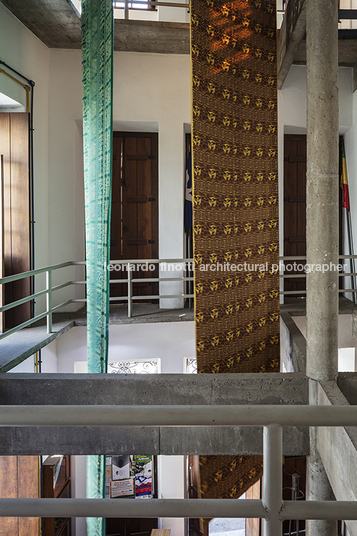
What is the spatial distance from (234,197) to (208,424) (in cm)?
292

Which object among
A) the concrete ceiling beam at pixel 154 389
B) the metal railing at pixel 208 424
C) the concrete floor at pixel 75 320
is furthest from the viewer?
the concrete floor at pixel 75 320

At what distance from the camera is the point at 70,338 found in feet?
21.0

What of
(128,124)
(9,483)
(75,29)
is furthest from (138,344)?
(75,29)

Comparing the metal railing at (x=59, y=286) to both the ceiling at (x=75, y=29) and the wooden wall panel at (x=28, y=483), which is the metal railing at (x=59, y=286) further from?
the ceiling at (x=75, y=29)

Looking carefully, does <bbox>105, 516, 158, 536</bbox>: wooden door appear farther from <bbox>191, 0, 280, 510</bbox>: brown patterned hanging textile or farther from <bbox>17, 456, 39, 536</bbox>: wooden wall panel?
<bbox>191, 0, 280, 510</bbox>: brown patterned hanging textile

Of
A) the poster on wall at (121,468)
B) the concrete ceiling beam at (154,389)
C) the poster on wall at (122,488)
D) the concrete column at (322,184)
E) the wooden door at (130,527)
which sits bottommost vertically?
the wooden door at (130,527)

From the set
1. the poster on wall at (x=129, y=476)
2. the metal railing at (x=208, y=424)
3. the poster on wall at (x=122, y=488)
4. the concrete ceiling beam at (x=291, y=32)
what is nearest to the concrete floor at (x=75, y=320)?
the poster on wall at (x=129, y=476)

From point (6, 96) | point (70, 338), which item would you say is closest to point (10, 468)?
point (70, 338)

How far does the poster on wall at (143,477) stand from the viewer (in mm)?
6758

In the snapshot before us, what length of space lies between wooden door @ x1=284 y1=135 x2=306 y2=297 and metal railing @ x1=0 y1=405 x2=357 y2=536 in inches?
272

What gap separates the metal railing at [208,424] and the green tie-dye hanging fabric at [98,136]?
2676mm

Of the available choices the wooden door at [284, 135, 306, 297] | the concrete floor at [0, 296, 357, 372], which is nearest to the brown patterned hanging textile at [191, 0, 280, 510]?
the concrete floor at [0, 296, 357, 372]

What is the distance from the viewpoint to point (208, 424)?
1.12 m

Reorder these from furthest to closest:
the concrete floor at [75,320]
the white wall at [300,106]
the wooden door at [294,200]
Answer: the wooden door at [294,200] → the white wall at [300,106] → the concrete floor at [75,320]
